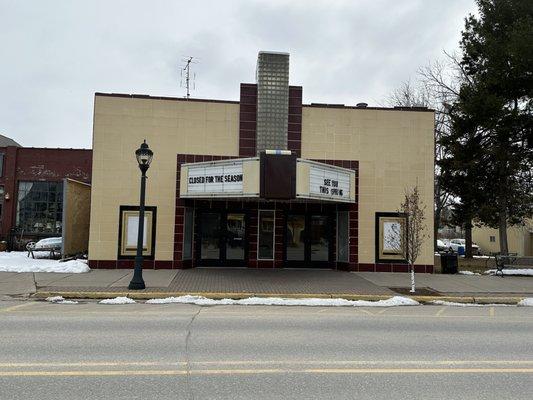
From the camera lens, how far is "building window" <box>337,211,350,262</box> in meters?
19.5

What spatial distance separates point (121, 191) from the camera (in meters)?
18.6

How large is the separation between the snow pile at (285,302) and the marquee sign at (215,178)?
14.6ft

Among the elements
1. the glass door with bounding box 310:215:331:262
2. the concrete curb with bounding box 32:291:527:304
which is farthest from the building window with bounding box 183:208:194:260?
the concrete curb with bounding box 32:291:527:304

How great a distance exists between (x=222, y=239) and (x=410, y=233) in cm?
759

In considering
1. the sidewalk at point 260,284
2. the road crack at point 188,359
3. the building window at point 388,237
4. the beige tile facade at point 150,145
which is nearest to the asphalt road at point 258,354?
the road crack at point 188,359

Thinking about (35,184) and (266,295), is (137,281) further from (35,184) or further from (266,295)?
(35,184)

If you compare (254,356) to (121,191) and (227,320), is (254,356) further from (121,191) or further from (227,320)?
(121,191)

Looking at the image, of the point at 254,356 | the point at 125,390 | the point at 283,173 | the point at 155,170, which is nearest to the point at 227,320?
the point at 254,356

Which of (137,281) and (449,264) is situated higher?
(449,264)

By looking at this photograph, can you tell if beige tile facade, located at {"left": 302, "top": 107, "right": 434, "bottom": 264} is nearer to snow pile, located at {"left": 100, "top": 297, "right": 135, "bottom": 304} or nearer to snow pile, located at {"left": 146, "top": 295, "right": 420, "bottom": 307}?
snow pile, located at {"left": 146, "top": 295, "right": 420, "bottom": 307}

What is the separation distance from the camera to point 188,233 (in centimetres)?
1909

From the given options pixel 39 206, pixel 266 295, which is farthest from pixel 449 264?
pixel 39 206

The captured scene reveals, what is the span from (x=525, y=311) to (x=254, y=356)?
837 centimetres

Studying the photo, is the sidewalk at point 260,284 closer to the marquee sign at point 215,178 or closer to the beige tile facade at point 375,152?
the beige tile facade at point 375,152
